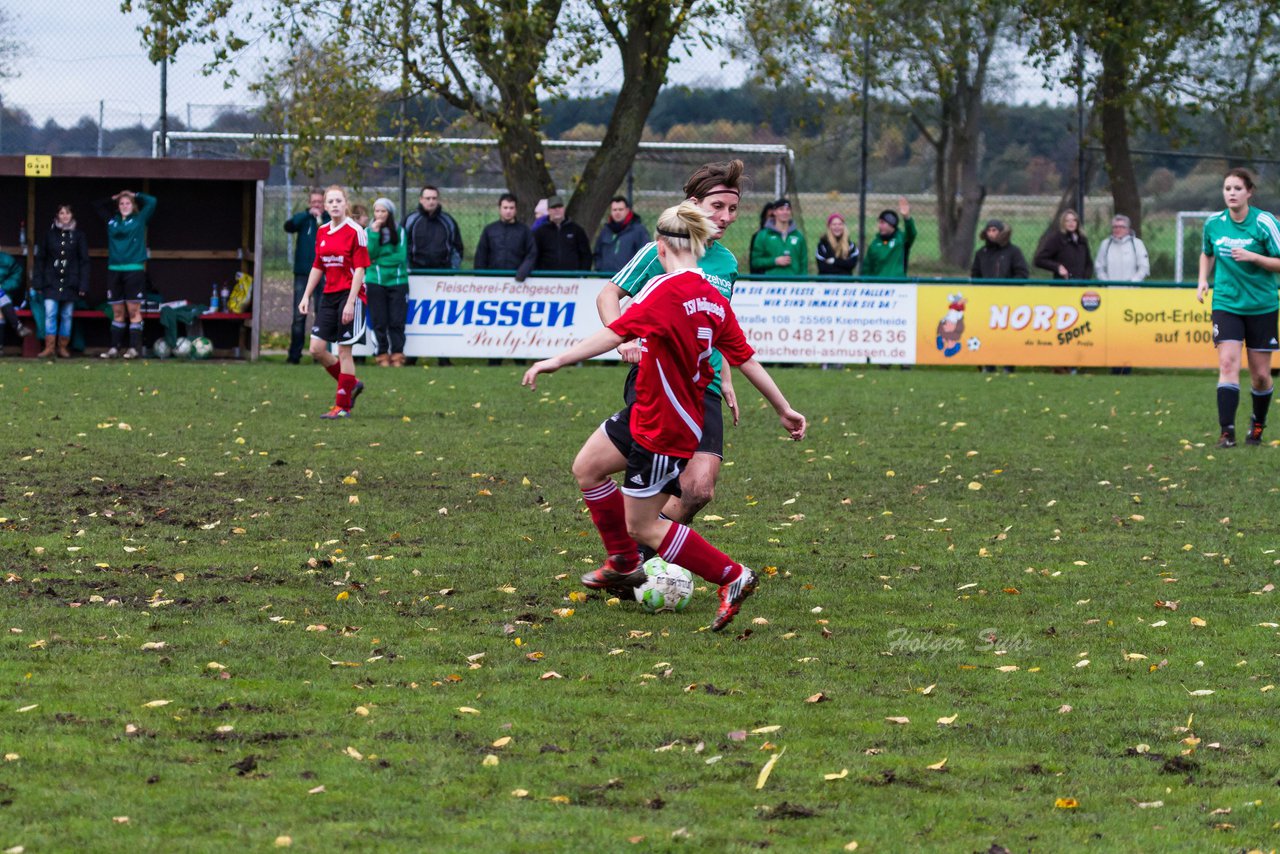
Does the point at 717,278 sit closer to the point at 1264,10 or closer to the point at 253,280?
the point at 253,280

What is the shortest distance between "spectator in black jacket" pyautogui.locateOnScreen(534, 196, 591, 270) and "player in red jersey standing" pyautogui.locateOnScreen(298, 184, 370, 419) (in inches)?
272

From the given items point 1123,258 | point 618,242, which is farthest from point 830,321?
point 1123,258

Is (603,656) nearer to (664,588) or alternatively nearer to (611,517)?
(664,588)

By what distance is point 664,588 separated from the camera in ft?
22.8

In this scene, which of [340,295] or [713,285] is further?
[340,295]

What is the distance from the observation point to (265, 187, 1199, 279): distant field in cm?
2547

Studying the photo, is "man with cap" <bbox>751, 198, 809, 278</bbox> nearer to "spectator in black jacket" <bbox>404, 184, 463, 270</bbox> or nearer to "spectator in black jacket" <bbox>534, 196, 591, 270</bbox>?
"spectator in black jacket" <bbox>534, 196, 591, 270</bbox>

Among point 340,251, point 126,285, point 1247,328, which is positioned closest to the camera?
point 1247,328

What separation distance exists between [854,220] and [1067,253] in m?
4.91

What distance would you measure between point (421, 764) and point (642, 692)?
3.49 feet

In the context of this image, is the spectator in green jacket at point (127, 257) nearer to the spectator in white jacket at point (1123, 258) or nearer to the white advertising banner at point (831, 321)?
the white advertising banner at point (831, 321)

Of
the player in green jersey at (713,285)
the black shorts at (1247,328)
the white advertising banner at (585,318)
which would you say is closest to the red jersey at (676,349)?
the player in green jersey at (713,285)

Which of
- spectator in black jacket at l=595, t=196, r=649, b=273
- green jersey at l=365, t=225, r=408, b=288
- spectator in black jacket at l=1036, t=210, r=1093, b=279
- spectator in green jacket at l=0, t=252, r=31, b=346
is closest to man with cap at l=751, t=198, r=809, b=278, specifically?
spectator in black jacket at l=595, t=196, r=649, b=273

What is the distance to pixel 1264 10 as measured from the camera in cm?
2638
